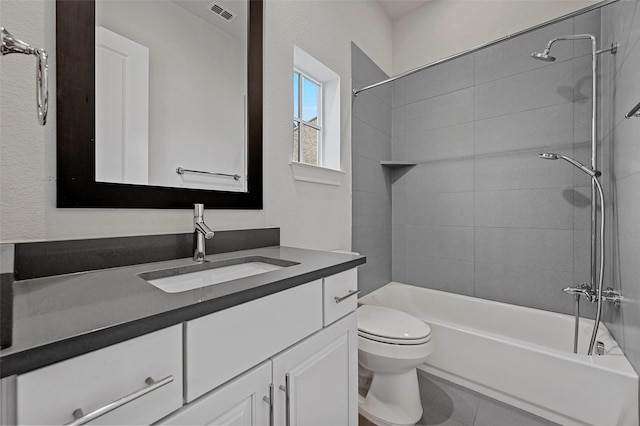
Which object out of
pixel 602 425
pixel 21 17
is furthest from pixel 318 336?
pixel 602 425

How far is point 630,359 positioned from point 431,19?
2530 millimetres

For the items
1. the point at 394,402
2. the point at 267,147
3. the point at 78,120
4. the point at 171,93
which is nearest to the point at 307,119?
the point at 267,147

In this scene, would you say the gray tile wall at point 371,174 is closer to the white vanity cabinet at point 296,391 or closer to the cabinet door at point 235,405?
the white vanity cabinet at point 296,391

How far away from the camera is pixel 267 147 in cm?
139

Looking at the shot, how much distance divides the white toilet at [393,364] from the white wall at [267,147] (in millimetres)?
573

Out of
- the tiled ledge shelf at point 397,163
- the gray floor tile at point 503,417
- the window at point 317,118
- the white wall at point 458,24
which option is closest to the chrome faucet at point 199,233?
the window at point 317,118

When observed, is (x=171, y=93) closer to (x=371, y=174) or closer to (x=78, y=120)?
(x=78, y=120)

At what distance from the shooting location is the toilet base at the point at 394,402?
→ 1.47m

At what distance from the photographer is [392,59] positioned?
2.62 metres

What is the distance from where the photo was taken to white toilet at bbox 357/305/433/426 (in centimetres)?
142

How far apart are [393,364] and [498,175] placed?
154 cm

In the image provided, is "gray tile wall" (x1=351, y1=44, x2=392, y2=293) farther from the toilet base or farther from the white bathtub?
the toilet base

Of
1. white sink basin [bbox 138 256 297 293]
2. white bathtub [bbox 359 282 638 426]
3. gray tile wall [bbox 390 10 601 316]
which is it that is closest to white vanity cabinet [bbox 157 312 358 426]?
white sink basin [bbox 138 256 297 293]

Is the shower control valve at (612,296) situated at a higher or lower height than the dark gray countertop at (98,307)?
lower
